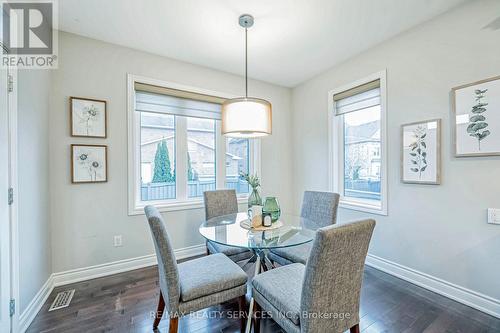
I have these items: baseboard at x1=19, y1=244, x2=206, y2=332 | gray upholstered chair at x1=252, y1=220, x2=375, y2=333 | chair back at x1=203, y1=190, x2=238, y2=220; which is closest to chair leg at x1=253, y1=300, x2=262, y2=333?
gray upholstered chair at x1=252, y1=220, x2=375, y2=333

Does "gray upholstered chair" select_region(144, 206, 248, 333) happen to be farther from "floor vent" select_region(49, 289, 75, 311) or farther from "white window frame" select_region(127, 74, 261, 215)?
"white window frame" select_region(127, 74, 261, 215)

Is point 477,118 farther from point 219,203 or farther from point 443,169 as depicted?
point 219,203

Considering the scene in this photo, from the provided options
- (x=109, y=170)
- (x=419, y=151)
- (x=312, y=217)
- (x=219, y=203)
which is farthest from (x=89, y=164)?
(x=419, y=151)

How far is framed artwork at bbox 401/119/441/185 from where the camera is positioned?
2199 mm

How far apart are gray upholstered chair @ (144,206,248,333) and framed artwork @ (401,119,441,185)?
207 centimetres

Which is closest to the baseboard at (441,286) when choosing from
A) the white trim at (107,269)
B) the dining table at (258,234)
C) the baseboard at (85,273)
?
the dining table at (258,234)

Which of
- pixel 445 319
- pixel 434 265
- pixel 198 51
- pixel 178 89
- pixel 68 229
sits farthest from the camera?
pixel 178 89

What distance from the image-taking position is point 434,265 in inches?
87.6

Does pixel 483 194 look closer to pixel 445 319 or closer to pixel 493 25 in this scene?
pixel 445 319

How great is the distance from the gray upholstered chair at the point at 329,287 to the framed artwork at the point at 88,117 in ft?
8.20

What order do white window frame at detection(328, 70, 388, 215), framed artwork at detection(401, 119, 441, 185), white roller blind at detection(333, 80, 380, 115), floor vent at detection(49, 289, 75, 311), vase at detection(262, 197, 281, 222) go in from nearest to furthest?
floor vent at detection(49, 289, 75, 311) → vase at detection(262, 197, 281, 222) → framed artwork at detection(401, 119, 441, 185) → white window frame at detection(328, 70, 388, 215) → white roller blind at detection(333, 80, 380, 115)

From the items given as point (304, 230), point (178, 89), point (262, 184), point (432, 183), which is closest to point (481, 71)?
point (432, 183)

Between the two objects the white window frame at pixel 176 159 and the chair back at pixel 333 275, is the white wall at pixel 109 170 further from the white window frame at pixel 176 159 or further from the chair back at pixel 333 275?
the chair back at pixel 333 275

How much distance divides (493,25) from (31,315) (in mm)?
4500
